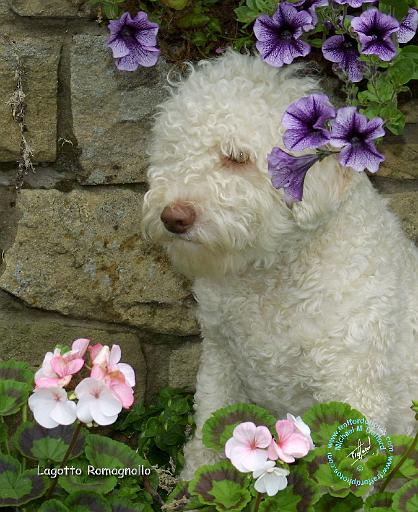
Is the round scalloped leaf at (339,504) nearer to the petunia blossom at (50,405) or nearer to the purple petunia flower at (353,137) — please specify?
the petunia blossom at (50,405)

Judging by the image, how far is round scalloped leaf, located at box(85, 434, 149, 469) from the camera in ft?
5.86

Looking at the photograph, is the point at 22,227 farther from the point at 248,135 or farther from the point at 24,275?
the point at 248,135

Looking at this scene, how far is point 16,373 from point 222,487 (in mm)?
570

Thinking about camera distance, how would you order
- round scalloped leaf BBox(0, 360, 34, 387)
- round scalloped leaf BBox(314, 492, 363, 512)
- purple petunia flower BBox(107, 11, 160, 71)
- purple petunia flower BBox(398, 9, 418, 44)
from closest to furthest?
round scalloped leaf BBox(314, 492, 363, 512) < round scalloped leaf BBox(0, 360, 34, 387) < purple petunia flower BBox(398, 9, 418, 44) < purple petunia flower BBox(107, 11, 160, 71)

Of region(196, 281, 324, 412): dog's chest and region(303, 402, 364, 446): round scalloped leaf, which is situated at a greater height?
region(303, 402, 364, 446): round scalloped leaf

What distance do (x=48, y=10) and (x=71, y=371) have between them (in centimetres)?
132

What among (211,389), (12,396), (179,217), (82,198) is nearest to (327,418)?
(179,217)

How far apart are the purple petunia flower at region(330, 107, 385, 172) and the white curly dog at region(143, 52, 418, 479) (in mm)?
80

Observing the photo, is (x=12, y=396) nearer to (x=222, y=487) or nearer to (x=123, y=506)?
(x=123, y=506)

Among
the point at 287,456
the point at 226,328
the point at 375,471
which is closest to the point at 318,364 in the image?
the point at 226,328

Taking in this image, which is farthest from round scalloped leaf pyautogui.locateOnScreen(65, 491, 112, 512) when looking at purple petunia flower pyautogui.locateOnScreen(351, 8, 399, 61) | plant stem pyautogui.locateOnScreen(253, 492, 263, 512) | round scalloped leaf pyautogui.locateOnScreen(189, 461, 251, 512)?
purple petunia flower pyautogui.locateOnScreen(351, 8, 399, 61)

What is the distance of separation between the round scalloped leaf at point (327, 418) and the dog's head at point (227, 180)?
47cm

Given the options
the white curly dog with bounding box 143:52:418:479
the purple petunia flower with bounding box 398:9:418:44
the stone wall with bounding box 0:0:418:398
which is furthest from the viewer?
the stone wall with bounding box 0:0:418:398

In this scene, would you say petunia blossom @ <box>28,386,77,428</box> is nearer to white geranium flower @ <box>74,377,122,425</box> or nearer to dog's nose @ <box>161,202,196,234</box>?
white geranium flower @ <box>74,377,122,425</box>
